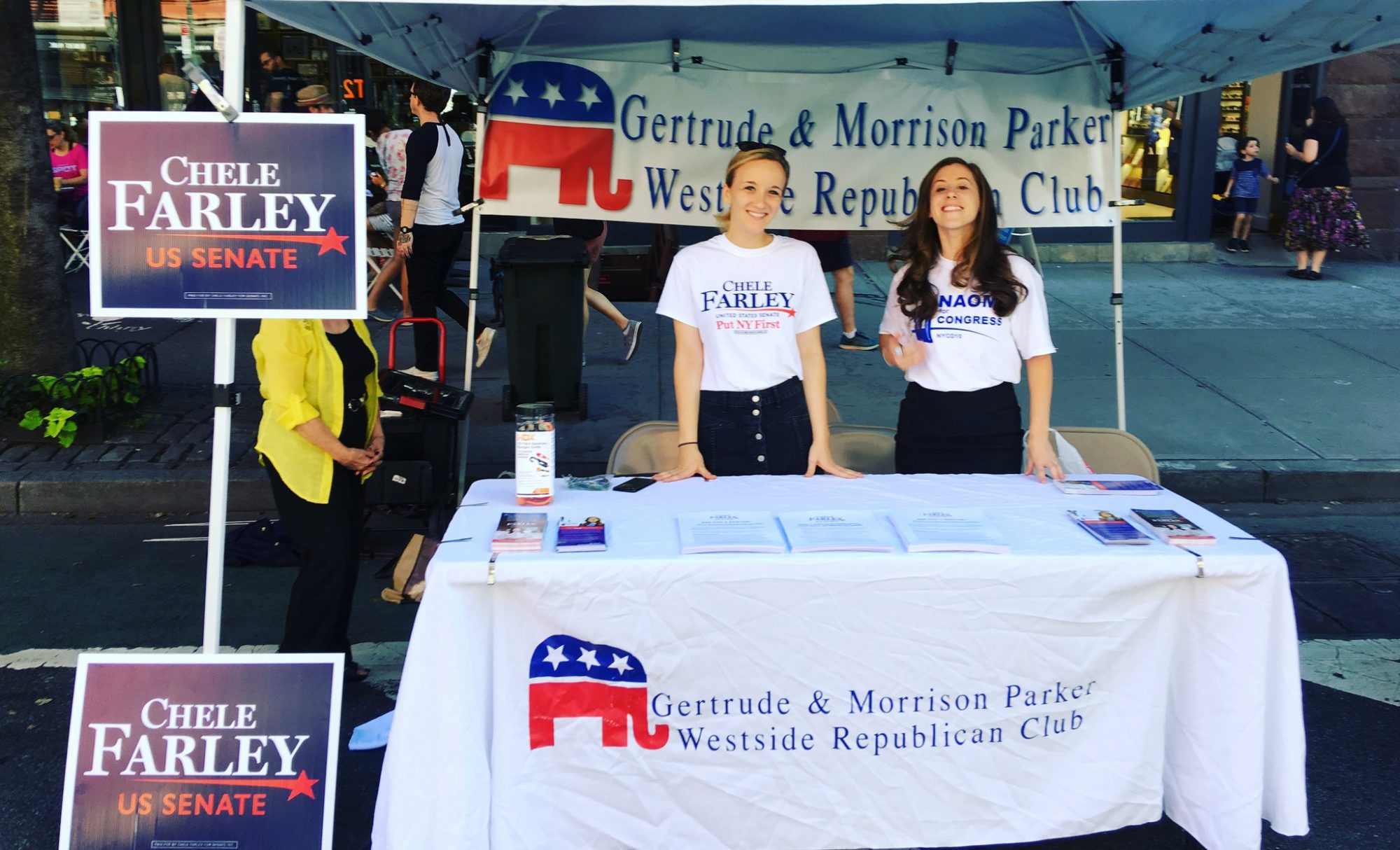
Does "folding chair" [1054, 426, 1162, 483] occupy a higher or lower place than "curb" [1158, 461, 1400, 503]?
→ higher

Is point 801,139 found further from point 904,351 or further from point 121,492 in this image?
point 121,492

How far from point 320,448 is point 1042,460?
7.59 feet

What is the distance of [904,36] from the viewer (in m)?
5.49

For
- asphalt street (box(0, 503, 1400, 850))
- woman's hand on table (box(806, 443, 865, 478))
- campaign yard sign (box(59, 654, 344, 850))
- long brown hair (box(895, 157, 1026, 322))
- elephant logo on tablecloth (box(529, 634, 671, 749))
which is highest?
long brown hair (box(895, 157, 1026, 322))

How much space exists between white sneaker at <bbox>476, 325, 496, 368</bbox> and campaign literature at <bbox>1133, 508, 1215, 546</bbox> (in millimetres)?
5581

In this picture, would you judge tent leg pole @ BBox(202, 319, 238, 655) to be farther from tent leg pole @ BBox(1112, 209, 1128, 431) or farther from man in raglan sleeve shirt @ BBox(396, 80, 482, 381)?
man in raglan sleeve shirt @ BBox(396, 80, 482, 381)

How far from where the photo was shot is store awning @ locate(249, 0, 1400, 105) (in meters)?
4.82

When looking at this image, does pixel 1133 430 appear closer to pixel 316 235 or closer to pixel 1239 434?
pixel 1239 434

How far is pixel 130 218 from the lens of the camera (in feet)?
10.7

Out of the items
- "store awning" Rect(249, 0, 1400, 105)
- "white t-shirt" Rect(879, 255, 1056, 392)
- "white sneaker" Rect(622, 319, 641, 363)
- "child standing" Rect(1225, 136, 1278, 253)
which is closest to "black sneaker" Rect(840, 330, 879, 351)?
"white sneaker" Rect(622, 319, 641, 363)

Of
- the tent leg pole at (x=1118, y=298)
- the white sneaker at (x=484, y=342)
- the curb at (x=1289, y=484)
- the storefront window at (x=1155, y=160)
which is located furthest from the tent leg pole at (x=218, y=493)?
the storefront window at (x=1155, y=160)

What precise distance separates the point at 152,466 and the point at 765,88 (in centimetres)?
390

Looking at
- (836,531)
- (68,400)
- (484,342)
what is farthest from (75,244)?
(836,531)

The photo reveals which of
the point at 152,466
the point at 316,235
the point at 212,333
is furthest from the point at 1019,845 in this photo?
the point at 212,333
